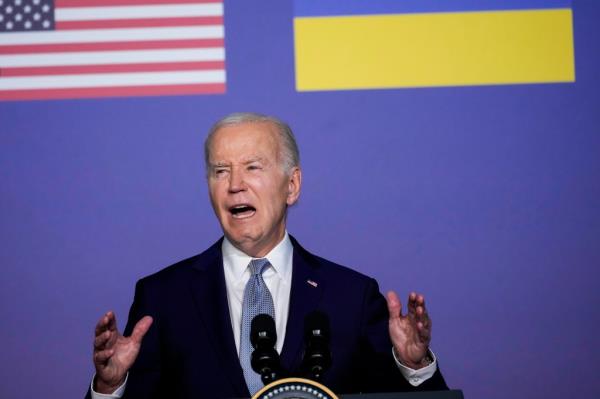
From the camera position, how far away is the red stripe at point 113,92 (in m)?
3.12

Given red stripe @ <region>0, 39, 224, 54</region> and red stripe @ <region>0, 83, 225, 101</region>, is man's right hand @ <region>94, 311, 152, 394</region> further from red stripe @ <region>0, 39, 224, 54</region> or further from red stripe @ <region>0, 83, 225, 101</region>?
red stripe @ <region>0, 39, 224, 54</region>

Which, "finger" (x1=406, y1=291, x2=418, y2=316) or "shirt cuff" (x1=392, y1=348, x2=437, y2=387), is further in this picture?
"shirt cuff" (x1=392, y1=348, x2=437, y2=387)

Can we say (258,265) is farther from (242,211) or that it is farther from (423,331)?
(423,331)

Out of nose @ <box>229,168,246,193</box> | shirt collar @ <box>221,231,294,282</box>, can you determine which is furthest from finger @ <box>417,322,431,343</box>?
nose @ <box>229,168,246,193</box>

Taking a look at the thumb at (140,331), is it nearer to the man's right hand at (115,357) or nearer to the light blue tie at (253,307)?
the man's right hand at (115,357)

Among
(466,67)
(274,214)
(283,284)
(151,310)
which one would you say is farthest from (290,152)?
(466,67)

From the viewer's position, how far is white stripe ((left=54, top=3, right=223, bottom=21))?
10.4 ft

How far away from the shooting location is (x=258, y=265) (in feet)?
7.56

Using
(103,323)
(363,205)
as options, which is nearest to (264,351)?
(103,323)

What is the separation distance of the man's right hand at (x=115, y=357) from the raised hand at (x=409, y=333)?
571mm

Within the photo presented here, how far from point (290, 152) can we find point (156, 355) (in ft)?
2.26

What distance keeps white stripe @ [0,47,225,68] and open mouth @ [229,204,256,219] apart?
1.04 m

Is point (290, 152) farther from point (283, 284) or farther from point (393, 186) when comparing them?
point (393, 186)

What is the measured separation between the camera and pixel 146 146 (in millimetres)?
3111
